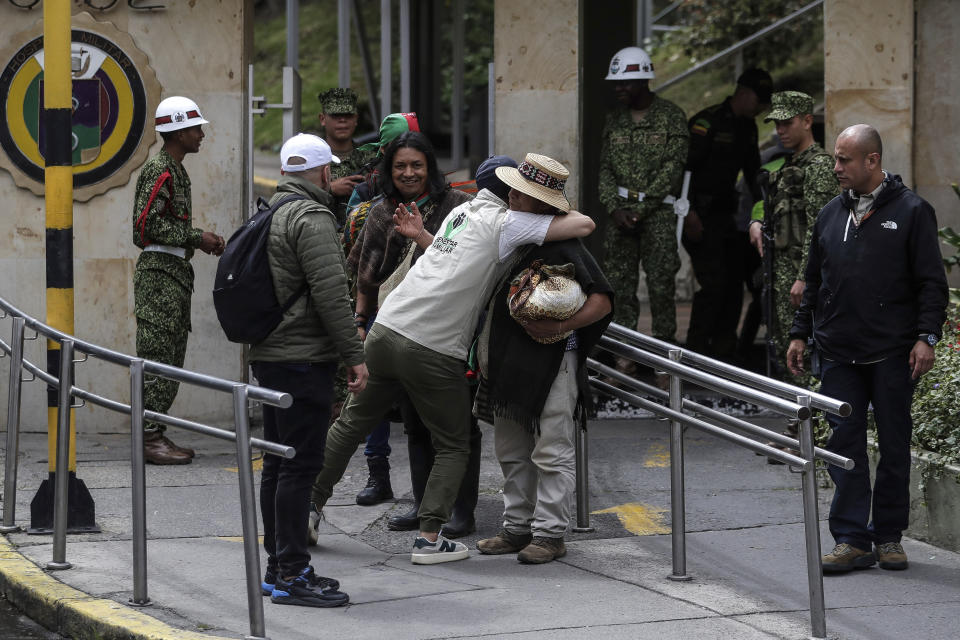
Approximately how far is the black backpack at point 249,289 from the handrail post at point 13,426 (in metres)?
1.42

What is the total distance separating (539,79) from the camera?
9.24 m

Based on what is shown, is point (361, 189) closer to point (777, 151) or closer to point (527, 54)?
point (527, 54)

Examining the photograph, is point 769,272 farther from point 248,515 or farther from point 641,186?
point 248,515

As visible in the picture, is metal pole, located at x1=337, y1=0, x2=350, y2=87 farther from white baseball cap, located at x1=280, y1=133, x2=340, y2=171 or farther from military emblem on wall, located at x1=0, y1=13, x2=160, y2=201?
white baseball cap, located at x1=280, y1=133, x2=340, y2=171

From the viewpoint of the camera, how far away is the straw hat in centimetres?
593

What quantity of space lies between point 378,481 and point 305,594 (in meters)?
1.94

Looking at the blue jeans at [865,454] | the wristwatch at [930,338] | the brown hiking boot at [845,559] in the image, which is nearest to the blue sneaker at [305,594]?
the brown hiking boot at [845,559]

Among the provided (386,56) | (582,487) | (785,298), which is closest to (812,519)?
(582,487)

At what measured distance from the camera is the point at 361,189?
773 cm

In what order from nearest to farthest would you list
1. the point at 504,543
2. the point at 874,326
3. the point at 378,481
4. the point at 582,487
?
the point at 874,326, the point at 504,543, the point at 582,487, the point at 378,481

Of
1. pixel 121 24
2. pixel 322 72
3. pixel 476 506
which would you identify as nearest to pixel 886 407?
pixel 476 506

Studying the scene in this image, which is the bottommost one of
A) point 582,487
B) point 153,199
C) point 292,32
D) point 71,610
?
point 71,610

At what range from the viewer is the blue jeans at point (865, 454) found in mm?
6141

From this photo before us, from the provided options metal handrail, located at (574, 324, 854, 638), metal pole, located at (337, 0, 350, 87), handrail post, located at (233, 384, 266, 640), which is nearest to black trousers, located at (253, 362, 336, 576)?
handrail post, located at (233, 384, 266, 640)
